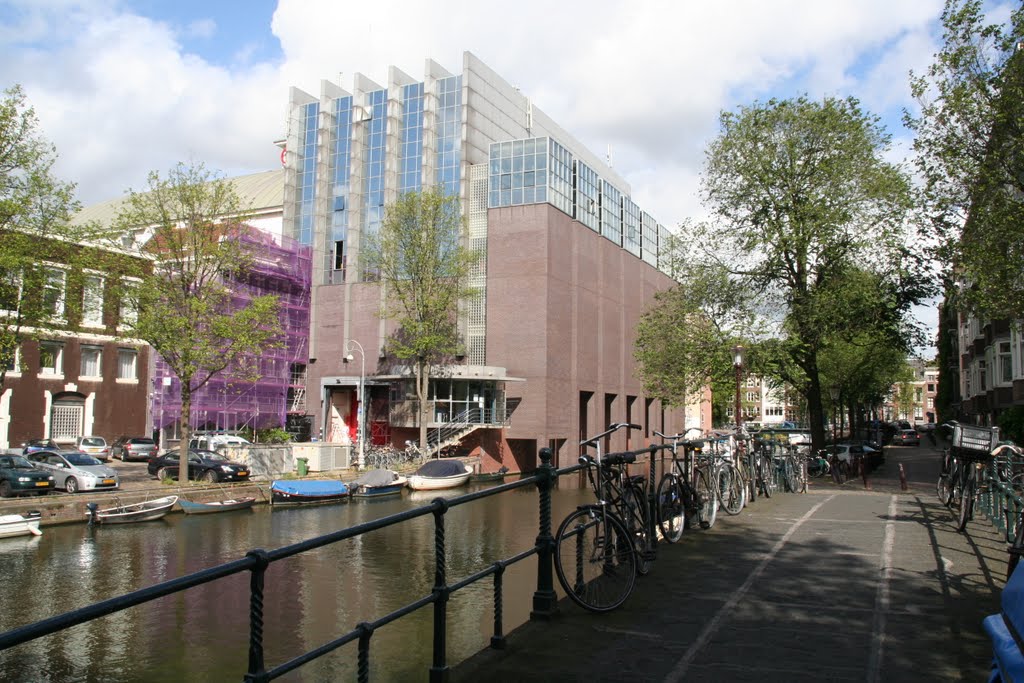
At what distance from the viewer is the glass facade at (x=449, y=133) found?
180ft

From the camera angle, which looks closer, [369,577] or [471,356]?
[369,577]

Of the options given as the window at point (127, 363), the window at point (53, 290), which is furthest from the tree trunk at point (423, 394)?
the window at point (53, 290)

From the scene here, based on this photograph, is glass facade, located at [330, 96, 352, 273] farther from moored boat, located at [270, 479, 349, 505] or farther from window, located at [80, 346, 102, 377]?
moored boat, located at [270, 479, 349, 505]

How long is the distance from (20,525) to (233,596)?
37.1 ft

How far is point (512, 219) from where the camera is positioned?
51.8m

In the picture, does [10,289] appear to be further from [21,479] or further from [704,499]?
[704,499]

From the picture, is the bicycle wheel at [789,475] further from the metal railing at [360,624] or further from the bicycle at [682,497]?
the metal railing at [360,624]

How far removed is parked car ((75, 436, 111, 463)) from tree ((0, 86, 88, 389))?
678 inches

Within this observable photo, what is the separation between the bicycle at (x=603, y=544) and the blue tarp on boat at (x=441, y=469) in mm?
34293

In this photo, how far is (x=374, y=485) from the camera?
37.6m

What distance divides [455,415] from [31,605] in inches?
1439

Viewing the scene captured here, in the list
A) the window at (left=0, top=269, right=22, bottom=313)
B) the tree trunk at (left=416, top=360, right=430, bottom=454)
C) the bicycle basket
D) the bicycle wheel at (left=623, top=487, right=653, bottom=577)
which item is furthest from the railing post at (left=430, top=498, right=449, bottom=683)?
the tree trunk at (left=416, top=360, right=430, bottom=454)

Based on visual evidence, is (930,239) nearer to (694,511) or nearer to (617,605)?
(694,511)

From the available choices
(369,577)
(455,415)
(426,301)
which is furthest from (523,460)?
(369,577)
